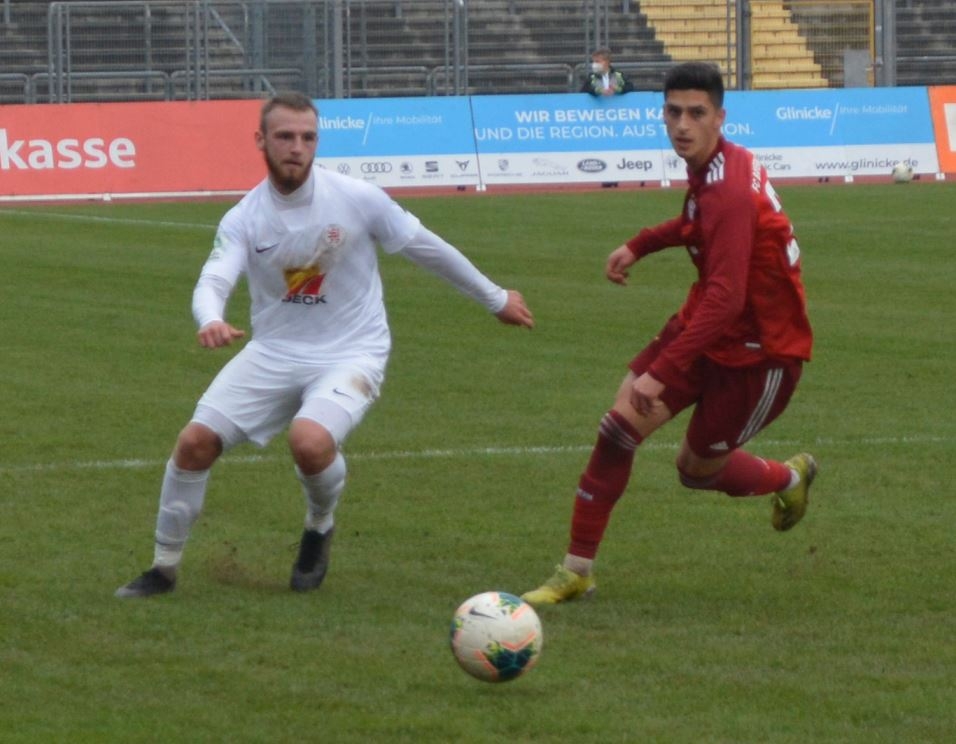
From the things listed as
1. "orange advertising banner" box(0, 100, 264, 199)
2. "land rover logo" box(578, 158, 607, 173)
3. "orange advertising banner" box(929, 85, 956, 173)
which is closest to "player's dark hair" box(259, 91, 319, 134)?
"orange advertising banner" box(0, 100, 264, 199)

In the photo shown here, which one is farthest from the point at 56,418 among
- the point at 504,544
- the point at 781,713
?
the point at 781,713

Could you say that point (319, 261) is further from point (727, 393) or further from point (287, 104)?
point (727, 393)

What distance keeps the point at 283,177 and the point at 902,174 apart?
2161 cm

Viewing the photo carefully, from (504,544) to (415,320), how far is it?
6963 mm

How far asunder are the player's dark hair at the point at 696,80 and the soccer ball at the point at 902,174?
2142 cm

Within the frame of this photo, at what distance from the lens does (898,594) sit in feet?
23.7

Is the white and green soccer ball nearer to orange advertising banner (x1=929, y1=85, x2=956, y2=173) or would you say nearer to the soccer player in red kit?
orange advertising banner (x1=929, y1=85, x2=956, y2=173)

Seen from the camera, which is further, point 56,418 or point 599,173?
point 599,173

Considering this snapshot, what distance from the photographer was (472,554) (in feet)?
25.9

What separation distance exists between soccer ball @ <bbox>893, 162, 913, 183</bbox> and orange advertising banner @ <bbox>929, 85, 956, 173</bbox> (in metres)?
0.85

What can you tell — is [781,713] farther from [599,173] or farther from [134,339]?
[599,173]

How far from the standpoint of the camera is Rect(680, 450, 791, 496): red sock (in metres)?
7.56

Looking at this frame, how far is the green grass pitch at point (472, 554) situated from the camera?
19.0 ft

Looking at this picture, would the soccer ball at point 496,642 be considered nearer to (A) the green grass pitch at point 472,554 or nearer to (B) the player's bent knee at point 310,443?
(A) the green grass pitch at point 472,554
